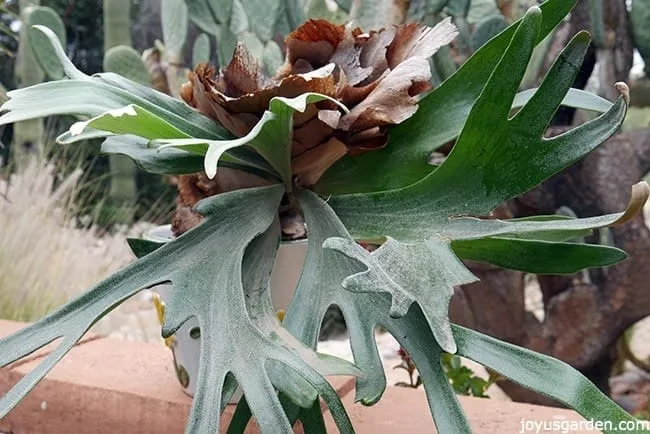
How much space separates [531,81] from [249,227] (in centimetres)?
159

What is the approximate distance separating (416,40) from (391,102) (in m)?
0.07

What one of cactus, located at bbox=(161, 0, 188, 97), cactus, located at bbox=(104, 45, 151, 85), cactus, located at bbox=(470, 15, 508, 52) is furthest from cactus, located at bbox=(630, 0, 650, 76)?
cactus, located at bbox=(104, 45, 151, 85)

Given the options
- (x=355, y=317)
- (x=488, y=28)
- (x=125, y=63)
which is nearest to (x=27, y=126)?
(x=125, y=63)

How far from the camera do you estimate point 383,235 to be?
470 millimetres

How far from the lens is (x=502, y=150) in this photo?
17.6 inches

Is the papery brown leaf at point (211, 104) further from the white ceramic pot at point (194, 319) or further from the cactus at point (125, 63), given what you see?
the cactus at point (125, 63)

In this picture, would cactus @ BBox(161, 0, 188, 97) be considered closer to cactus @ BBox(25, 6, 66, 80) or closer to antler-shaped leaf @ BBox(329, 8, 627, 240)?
cactus @ BBox(25, 6, 66, 80)

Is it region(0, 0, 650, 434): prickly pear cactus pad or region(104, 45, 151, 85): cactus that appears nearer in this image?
region(0, 0, 650, 434): prickly pear cactus pad

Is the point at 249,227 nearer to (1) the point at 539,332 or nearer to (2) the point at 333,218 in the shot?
(2) the point at 333,218

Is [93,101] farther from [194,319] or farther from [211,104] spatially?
[194,319]

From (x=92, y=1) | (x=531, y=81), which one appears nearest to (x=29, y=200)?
(x=531, y=81)

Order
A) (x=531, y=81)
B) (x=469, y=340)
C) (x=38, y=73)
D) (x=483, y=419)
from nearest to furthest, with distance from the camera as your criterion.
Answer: (x=469, y=340) → (x=483, y=419) → (x=531, y=81) → (x=38, y=73)

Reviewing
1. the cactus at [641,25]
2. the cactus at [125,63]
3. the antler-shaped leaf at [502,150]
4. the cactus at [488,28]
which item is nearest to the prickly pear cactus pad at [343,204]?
the antler-shaped leaf at [502,150]

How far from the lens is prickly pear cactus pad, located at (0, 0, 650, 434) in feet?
1.27
